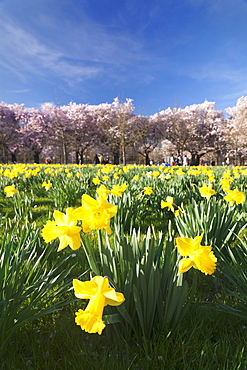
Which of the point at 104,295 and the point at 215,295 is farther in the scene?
the point at 215,295

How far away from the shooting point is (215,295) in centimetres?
151

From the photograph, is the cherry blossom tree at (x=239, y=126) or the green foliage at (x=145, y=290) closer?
the green foliage at (x=145, y=290)

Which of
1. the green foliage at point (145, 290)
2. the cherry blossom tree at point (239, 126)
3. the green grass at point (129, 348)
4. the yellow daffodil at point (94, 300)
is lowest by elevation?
the green grass at point (129, 348)

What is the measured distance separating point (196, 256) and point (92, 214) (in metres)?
0.48

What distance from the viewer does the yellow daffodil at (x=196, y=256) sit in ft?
2.89

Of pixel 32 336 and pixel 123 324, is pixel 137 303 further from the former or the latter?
pixel 32 336

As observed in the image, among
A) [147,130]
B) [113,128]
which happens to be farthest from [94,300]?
[147,130]

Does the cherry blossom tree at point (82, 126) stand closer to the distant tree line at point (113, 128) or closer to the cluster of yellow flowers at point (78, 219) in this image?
the distant tree line at point (113, 128)

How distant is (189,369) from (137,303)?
342 millimetres

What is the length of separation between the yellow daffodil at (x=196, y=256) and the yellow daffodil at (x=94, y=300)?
32cm

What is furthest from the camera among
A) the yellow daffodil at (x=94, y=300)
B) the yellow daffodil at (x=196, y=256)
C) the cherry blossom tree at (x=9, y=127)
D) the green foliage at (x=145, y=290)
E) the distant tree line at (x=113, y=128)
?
the distant tree line at (x=113, y=128)

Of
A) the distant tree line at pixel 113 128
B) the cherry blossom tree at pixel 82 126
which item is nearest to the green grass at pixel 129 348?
the distant tree line at pixel 113 128

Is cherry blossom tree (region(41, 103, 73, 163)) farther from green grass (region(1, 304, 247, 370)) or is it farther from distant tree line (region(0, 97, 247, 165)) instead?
green grass (region(1, 304, 247, 370))

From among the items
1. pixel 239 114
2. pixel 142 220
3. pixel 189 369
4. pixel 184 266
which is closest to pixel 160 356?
pixel 189 369
